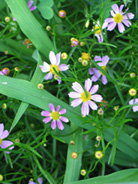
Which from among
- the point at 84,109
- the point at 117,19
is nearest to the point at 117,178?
the point at 84,109

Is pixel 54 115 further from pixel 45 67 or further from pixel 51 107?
pixel 45 67

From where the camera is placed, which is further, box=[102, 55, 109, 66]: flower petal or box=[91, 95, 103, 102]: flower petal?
box=[102, 55, 109, 66]: flower petal

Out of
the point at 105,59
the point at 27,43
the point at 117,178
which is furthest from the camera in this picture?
the point at 27,43

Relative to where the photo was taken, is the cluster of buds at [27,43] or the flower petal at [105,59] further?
the cluster of buds at [27,43]

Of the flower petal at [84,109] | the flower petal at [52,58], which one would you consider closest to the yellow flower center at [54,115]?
the flower petal at [84,109]

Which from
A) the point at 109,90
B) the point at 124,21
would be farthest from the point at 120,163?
the point at 124,21

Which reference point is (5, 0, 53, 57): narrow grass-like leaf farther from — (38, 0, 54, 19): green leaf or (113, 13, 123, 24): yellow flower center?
(113, 13, 123, 24): yellow flower center

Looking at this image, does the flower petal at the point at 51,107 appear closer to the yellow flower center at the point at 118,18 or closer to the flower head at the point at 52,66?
the flower head at the point at 52,66

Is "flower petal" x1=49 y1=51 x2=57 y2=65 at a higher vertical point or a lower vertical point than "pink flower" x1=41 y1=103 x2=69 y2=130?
higher

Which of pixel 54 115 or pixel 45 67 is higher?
pixel 45 67

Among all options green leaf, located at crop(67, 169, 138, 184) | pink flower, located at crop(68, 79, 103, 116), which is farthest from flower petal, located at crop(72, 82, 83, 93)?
green leaf, located at crop(67, 169, 138, 184)

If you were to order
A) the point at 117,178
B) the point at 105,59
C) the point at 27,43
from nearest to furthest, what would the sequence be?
1. the point at 117,178
2. the point at 105,59
3. the point at 27,43
